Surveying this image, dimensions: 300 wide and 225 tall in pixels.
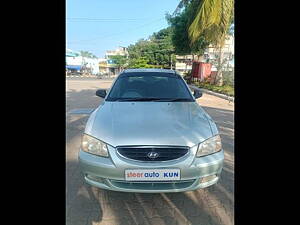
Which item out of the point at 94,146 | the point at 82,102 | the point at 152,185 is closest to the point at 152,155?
the point at 152,185

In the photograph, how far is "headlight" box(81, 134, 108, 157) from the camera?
8.48ft

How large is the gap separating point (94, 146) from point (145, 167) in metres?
0.59

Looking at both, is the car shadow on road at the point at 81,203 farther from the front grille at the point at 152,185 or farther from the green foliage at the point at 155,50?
the green foliage at the point at 155,50

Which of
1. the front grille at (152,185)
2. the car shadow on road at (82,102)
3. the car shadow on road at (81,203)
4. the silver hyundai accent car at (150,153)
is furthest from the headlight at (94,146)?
the car shadow on road at (82,102)

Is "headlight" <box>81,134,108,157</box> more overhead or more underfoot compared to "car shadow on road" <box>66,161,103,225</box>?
more overhead

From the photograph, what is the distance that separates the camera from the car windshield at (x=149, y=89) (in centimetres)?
388

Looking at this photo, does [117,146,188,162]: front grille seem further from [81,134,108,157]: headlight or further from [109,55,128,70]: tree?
[109,55,128,70]: tree

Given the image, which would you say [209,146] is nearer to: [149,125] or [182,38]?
[149,125]

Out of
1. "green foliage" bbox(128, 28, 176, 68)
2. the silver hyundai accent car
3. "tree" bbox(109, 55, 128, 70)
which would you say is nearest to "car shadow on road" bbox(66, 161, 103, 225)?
the silver hyundai accent car

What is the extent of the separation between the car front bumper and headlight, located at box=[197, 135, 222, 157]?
5 cm
